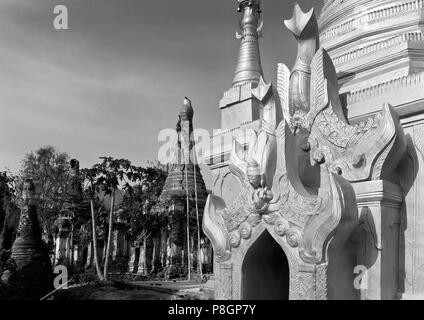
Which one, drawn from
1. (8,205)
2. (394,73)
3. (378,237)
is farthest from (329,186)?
(8,205)

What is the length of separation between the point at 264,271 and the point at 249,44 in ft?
30.0

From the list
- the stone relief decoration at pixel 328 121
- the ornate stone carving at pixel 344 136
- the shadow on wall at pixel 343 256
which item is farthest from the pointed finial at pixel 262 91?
the shadow on wall at pixel 343 256

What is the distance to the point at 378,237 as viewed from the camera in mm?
8492

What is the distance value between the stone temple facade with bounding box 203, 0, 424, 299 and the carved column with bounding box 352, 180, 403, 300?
0.06 feet

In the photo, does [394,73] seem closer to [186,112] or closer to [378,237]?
[378,237]

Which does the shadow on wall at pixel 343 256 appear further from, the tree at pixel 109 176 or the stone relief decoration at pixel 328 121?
the tree at pixel 109 176

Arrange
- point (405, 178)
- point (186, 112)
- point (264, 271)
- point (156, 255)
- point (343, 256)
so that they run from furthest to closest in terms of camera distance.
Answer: point (186, 112), point (156, 255), point (264, 271), point (405, 178), point (343, 256)

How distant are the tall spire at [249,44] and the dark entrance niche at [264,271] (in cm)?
696

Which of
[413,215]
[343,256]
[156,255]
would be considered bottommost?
[156,255]

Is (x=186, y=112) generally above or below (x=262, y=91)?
above

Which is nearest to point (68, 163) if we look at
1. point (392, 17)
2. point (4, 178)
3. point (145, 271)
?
point (4, 178)

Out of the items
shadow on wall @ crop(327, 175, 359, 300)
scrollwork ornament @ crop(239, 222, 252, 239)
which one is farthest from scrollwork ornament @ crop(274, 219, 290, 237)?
shadow on wall @ crop(327, 175, 359, 300)

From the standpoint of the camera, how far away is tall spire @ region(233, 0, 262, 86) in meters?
15.9
